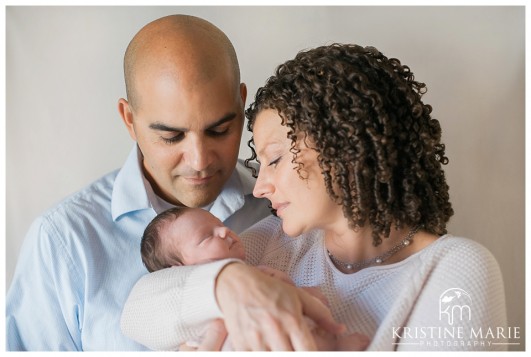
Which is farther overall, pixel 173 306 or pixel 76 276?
pixel 76 276

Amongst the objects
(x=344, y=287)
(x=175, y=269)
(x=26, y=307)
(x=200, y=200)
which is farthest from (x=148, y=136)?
(x=344, y=287)

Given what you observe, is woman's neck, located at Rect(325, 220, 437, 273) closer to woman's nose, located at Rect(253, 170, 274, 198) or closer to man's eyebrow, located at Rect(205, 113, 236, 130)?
woman's nose, located at Rect(253, 170, 274, 198)

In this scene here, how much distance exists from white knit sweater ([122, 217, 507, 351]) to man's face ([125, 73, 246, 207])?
41 cm

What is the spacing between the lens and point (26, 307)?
6.07 ft

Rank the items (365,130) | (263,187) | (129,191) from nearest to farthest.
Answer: (365,130) < (263,187) < (129,191)

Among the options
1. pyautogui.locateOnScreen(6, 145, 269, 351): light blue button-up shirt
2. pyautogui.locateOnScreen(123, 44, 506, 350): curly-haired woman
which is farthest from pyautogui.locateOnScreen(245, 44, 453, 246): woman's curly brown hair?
pyautogui.locateOnScreen(6, 145, 269, 351): light blue button-up shirt

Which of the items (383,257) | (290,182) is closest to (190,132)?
(290,182)

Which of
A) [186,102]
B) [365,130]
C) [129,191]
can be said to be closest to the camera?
[365,130]

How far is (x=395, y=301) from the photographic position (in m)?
1.43

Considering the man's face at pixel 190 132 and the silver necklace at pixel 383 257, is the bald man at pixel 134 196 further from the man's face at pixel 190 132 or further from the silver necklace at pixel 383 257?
the silver necklace at pixel 383 257

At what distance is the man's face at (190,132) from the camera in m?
1.74

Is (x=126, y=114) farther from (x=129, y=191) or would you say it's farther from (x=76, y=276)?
(x=76, y=276)

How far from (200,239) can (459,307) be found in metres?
0.64

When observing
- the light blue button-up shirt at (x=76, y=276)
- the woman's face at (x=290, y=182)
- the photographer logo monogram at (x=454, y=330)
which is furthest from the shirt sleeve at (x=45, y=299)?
the photographer logo monogram at (x=454, y=330)
